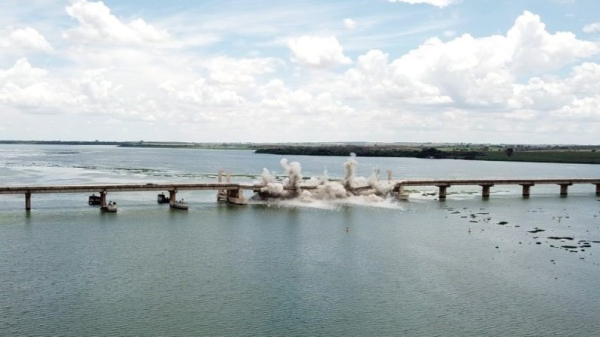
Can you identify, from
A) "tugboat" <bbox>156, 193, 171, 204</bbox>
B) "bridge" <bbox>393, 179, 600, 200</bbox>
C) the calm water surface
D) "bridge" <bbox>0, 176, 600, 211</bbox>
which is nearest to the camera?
the calm water surface

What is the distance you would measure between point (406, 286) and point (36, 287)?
88.0ft

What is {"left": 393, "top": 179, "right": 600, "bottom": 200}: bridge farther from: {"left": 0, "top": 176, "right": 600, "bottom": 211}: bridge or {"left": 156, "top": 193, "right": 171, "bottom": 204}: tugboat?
{"left": 156, "top": 193, "right": 171, "bottom": 204}: tugboat

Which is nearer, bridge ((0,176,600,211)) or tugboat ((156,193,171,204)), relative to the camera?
bridge ((0,176,600,211))

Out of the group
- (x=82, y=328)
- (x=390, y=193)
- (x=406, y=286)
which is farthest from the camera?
(x=390, y=193)

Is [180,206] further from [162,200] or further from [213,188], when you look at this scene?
[162,200]

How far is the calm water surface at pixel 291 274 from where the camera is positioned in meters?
35.9

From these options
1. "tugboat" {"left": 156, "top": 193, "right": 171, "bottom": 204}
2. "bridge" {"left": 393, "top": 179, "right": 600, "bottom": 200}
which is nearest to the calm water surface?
"tugboat" {"left": 156, "top": 193, "right": 171, "bottom": 204}

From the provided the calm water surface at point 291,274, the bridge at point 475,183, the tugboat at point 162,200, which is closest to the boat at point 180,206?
the calm water surface at point 291,274

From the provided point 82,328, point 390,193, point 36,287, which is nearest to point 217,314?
point 82,328

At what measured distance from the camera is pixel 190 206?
88688 millimetres

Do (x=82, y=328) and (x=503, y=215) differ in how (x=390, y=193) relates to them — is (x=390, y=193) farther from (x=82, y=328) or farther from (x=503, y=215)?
(x=82, y=328)

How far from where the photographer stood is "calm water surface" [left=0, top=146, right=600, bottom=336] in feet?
118

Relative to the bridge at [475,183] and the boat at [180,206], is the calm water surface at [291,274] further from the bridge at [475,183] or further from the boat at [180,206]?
the bridge at [475,183]

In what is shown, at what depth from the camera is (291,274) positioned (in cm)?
4678
